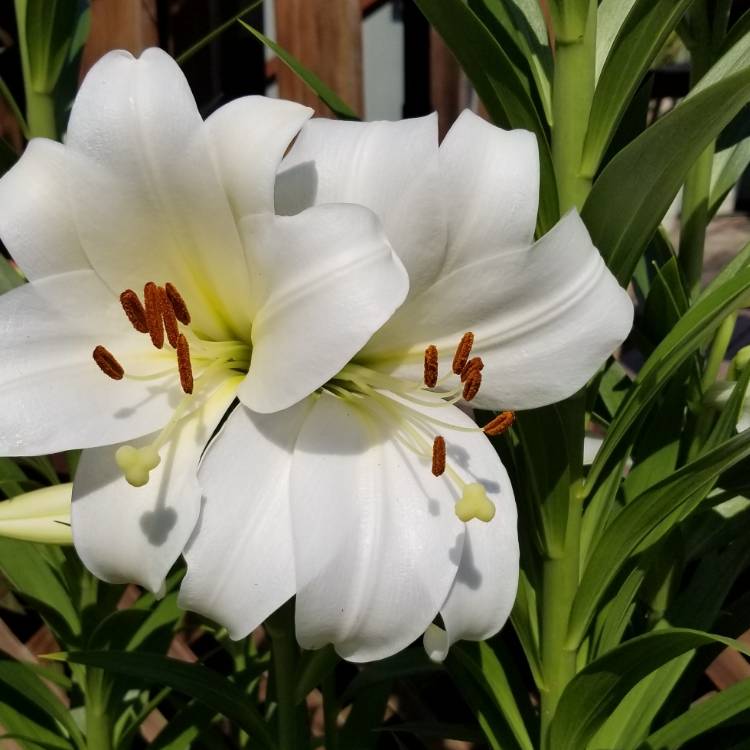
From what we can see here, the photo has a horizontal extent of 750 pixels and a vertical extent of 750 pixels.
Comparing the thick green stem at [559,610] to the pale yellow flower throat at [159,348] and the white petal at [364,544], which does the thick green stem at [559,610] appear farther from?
the pale yellow flower throat at [159,348]

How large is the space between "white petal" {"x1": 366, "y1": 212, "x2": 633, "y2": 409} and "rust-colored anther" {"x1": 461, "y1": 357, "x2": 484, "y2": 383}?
18 mm

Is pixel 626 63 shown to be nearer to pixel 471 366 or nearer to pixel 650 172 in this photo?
pixel 650 172

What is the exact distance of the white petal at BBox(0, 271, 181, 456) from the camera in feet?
1.48

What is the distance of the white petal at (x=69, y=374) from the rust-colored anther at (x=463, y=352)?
15 cm

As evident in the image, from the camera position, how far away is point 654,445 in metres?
0.73

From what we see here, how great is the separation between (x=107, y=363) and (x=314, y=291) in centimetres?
12

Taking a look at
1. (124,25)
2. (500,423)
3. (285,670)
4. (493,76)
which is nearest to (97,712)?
(285,670)

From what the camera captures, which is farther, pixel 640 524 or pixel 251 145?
pixel 640 524

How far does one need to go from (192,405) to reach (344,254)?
0.13 meters

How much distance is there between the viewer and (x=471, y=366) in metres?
0.47

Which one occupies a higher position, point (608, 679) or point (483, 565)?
point (483, 565)

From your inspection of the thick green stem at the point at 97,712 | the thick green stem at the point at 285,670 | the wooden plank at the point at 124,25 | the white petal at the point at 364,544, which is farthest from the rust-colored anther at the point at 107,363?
the wooden plank at the point at 124,25

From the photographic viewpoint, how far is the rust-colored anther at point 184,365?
0.46 m

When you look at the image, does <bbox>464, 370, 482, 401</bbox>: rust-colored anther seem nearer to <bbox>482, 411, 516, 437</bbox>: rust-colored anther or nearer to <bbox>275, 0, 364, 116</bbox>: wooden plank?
<bbox>482, 411, 516, 437</bbox>: rust-colored anther
